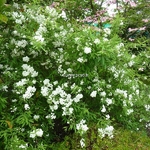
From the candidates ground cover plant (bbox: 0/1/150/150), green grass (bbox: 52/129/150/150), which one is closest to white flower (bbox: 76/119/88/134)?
ground cover plant (bbox: 0/1/150/150)

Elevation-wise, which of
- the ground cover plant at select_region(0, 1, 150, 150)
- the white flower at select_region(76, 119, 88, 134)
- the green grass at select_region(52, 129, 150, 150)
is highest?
the ground cover plant at select_region(0, 1, 150, 150)

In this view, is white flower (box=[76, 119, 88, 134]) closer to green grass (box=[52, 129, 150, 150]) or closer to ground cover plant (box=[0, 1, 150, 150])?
ground cover plant (box=[0, 1, 150, 150])

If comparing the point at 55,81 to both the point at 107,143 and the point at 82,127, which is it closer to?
the point at 82,127

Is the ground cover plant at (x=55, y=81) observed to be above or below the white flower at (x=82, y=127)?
above

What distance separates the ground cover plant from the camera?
3361 millimetres

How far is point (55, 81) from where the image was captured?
3602mm

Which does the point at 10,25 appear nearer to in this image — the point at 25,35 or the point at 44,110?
the point at 25,35

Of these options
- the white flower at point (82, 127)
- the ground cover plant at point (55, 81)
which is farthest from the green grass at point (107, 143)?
the white flower at point (82, 127)

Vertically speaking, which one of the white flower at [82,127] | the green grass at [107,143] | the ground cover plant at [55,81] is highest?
the ground cover plant at [55,81]

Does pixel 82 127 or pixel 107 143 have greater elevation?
pixel 82 127

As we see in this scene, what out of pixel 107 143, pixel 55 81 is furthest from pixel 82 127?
pixel 55 81

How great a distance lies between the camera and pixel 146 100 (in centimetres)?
446

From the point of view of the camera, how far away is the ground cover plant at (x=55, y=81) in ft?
11.0

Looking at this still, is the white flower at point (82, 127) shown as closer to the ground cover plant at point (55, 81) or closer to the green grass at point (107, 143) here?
the ground cover plant at point (55, 81)
